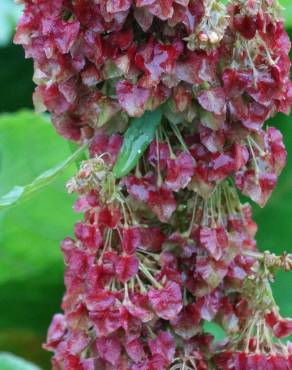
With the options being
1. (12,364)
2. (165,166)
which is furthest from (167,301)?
(12,364)

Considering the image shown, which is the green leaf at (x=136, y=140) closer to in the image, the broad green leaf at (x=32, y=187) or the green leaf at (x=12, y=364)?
the broad green leaf at (x=32, y=187)

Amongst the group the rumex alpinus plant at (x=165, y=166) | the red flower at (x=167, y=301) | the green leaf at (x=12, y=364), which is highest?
the green leaf at (x=12, y=364)

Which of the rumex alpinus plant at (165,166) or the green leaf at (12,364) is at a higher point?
the green leaf at (12,364)

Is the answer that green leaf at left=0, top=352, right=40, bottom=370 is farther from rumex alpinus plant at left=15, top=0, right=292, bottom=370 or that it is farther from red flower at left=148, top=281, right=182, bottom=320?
red flower at left=148, top=281, right=182, bottom=320

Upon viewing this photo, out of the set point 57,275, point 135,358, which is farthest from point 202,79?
point 57,275

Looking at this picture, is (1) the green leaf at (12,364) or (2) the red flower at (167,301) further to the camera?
(1) the green leaf at (12,364)

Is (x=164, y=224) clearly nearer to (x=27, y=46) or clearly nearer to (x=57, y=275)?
(x=27, y=46)

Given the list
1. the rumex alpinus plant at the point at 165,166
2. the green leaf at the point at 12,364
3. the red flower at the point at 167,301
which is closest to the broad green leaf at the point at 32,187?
the rumex alpinus plant at the point at 165,166

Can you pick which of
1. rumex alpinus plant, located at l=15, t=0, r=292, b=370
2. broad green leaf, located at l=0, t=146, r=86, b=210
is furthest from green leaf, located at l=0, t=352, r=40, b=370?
broad green leaf, located at l=0, t=146, r=86, b=210
